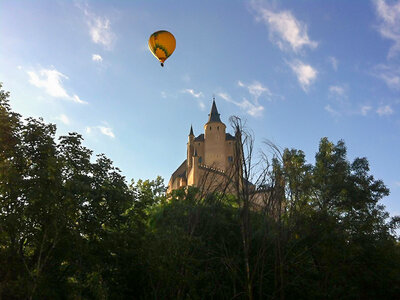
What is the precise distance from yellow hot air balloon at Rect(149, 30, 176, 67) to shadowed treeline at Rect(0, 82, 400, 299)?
4624mm

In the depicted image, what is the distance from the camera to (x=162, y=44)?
13.2m

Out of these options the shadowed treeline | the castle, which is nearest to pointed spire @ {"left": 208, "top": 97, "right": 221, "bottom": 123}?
the castle

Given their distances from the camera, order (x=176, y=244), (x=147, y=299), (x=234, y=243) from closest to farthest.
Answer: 1. (x=176, y=244)
2. (x=147, y=299)
3. (x=234, y=243)

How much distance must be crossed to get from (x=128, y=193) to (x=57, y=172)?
155 inches

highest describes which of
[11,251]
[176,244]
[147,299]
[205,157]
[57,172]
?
[205,157]

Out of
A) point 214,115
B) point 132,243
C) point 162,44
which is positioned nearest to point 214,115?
point 214,115

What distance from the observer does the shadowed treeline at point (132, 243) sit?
32.2ft

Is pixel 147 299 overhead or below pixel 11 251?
below

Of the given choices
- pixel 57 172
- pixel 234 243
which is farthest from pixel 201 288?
pixel 57 172

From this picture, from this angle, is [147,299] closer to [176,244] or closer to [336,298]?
[176,244]

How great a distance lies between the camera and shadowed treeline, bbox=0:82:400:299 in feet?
32.2

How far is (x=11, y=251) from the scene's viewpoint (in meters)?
10.1

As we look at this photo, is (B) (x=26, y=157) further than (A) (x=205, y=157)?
No

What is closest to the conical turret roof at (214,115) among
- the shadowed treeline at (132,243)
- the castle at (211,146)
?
the castle at (211,146)
